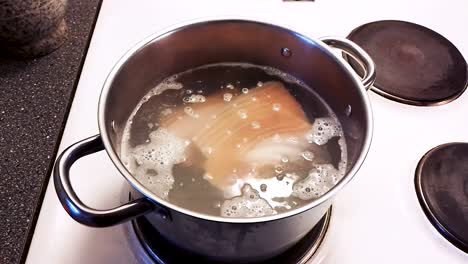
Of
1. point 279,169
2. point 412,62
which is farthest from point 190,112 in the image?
point 412,62

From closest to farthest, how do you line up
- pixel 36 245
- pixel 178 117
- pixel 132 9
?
1. pixel 36 245
2. pixel 178 117
3. pixel 132 9

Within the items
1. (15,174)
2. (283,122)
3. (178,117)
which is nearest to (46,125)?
(15,174)

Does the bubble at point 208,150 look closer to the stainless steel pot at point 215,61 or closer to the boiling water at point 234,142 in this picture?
the boiling water at point 234,142

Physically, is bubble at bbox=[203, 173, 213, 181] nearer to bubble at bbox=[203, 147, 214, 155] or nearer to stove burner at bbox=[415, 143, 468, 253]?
bubble at bbox=[203, 147, 214, 155]

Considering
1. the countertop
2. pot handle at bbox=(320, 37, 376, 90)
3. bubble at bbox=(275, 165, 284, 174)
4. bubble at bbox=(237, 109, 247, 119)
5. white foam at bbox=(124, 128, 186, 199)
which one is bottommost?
the countertop

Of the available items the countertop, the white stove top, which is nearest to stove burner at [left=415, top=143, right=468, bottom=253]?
the white stove top

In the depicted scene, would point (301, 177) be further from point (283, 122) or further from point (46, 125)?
point (46, 125)
